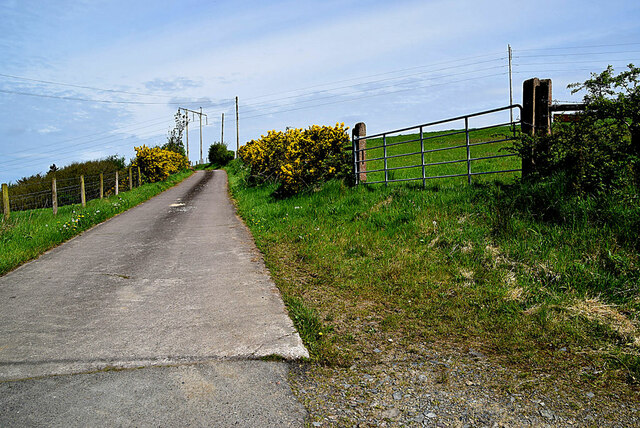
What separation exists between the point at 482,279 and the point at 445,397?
9.11 feet

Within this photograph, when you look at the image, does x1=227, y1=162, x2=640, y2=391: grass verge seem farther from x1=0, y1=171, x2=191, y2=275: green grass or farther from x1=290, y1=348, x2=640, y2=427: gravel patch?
x1=0, y1=171, x2=191, y2=275: green grass

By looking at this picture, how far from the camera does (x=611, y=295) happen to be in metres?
5.20

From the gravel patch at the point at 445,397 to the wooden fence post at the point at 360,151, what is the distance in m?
9.98

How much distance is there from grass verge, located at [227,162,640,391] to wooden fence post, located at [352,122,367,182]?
4100mm

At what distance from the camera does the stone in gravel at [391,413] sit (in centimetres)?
322

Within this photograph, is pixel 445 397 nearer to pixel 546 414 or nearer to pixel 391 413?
pixel 391 413

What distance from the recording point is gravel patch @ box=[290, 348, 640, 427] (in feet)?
10.4

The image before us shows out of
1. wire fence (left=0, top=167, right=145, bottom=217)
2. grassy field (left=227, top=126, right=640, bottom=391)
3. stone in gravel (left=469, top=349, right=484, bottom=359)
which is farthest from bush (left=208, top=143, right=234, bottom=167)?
stone in gravel (left=469, top=349, right=484, bottom=359)

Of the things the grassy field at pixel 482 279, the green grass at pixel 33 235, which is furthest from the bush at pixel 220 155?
the grassy field at pixel 482 279

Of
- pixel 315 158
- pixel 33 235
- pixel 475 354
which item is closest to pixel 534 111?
pixel 475 354

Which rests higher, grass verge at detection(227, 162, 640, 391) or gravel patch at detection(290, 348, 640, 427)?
grass verge at detection(227, 162, 640, 391)

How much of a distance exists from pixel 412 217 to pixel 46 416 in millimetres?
6803

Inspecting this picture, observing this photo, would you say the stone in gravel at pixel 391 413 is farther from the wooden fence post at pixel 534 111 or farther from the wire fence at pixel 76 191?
the wire fence at pixel 76 191

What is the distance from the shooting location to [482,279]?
5906 millimetres
